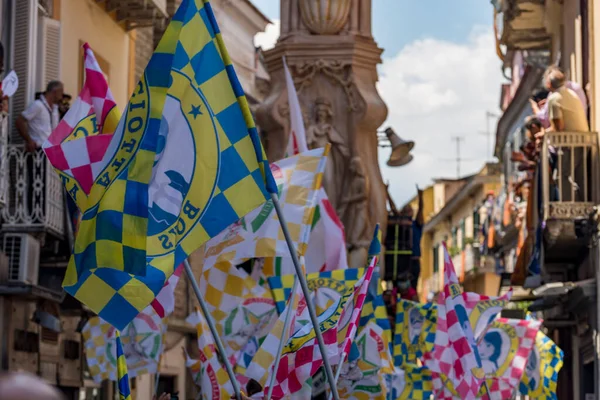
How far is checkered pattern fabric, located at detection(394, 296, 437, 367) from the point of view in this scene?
19.2 metres

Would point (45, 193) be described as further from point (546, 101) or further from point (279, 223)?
point (546, 101)

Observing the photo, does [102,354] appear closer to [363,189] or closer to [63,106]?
[63,106]

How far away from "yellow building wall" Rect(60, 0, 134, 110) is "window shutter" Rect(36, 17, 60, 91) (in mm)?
347

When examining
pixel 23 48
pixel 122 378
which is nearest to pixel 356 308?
pixel 122 378

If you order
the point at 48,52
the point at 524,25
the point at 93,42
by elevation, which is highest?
the point at 524,25

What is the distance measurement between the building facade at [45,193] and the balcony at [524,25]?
728 centimetres

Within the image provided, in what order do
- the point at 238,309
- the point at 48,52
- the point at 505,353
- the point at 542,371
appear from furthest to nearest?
the point at 48,52 → the point at 542,371 → the point at 505,353 → the point at 238,309

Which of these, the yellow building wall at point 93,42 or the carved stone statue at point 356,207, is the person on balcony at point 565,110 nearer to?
the carved stone statue at point 356,207

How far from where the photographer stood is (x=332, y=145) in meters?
24.3

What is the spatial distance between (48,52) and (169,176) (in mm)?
13415

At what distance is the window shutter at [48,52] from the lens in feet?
71.9

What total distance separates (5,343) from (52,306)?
2.21 meters

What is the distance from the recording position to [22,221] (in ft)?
65.4

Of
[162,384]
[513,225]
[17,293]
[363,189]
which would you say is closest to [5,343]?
[17,293]
